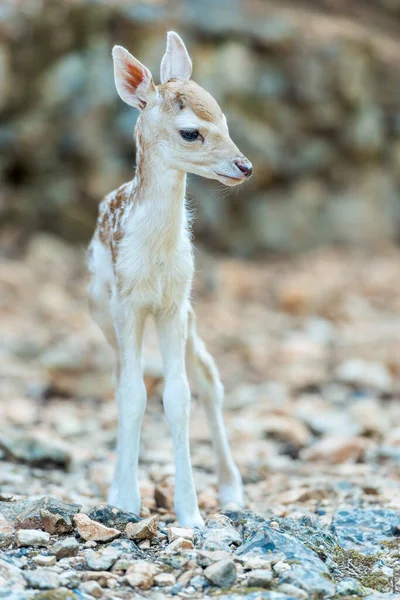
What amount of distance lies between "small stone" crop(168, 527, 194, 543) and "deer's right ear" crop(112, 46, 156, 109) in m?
2.84

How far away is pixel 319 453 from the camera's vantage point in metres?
8.38

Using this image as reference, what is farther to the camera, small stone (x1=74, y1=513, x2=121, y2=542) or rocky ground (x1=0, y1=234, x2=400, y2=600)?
small stone (x1=74, y1=513, x2=121, y2=542)

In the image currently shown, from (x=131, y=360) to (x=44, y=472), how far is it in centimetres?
207

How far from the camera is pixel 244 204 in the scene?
17453mm

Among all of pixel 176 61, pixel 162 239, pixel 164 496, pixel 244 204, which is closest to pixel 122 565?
Answer: pixel 164 496

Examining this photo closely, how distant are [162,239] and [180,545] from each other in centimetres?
204

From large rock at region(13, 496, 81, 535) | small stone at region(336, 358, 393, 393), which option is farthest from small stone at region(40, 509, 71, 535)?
small stone at region(336, 358, 393, 393)

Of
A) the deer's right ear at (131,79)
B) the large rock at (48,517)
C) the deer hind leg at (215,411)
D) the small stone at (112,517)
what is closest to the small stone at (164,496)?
the deer hind leg at (215,411)

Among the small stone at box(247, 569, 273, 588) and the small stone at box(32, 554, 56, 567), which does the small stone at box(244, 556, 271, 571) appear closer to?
the small stone at box(247, 569, 273, 588)

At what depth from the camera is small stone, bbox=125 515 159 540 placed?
531 centimetres

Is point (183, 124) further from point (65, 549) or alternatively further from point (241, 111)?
point (241, 111)

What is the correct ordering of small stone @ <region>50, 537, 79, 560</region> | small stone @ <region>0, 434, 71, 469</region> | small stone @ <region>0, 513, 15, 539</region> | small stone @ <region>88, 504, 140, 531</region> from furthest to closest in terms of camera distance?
small stone @ <region>0, 434, 71, 469</region> < small stone @ <region>88, 504, 140, 531</region> < small stone @ <region>0, 513, 15, 539</region> < small stone @ <region>50, 537, 79, 560</region>

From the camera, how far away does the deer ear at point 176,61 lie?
247 inches

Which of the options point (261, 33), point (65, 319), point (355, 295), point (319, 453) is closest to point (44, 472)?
point (319, 453)
